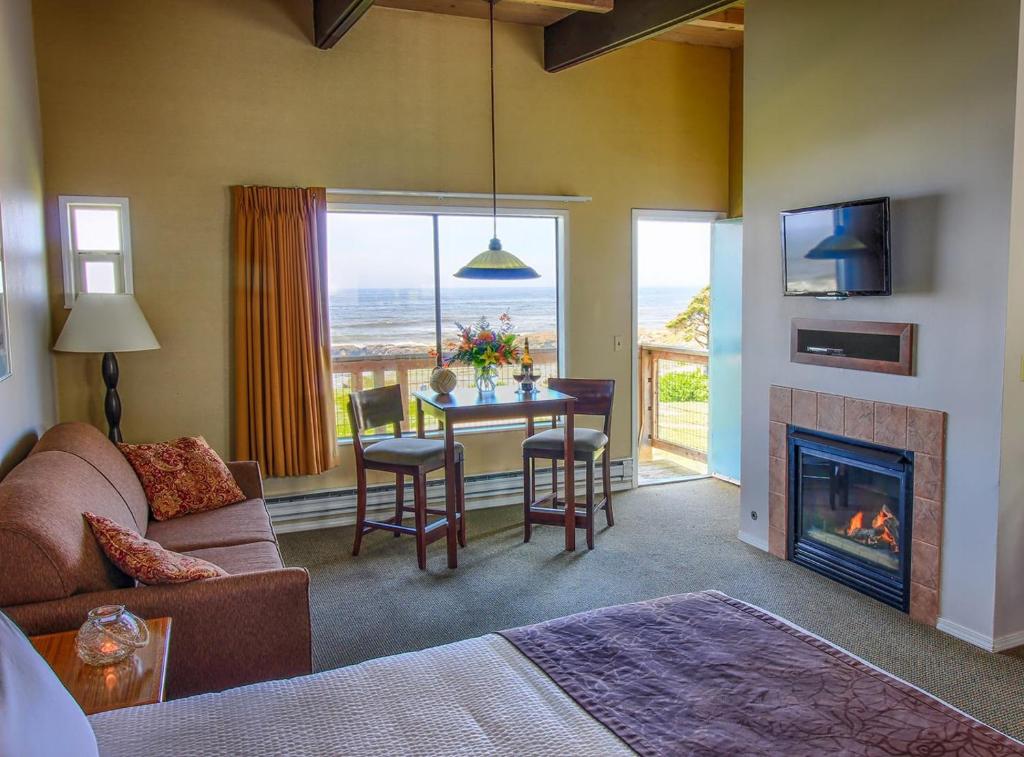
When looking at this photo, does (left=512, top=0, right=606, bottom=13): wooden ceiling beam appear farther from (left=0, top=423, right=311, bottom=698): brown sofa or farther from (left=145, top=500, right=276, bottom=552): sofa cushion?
(left=0, top=423, right=311, bottom=698): brown sofa

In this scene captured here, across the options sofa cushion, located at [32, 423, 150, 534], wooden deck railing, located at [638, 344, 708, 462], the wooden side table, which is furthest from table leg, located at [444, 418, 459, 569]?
wooden deck railing, located at [638, 344, 708, 462]

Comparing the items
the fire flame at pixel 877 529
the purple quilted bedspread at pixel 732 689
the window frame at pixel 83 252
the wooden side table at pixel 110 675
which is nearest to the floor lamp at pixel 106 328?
the window frame at pixel 83 252

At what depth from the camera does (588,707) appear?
1714mm

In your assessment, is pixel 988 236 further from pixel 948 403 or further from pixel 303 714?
pixel 303 714

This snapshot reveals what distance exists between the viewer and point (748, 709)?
1677mm

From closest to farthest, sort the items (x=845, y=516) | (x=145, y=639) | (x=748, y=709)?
(x=748, y=709) < (x=145, y=639) < (x=845, y=516)

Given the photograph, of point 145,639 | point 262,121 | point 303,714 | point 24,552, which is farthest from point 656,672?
point 262,121

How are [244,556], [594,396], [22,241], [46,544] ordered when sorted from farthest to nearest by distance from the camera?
[594,396]
[22,241]
[244,556]
[46,544]

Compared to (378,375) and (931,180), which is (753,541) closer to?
(931,180)

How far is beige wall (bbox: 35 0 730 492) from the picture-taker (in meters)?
4.48

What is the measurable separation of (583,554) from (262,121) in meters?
3.23

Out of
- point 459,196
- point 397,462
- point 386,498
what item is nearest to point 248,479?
point 397,462

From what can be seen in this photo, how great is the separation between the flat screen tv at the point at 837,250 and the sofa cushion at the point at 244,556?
2.79 meters

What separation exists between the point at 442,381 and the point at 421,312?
0.90 metres
